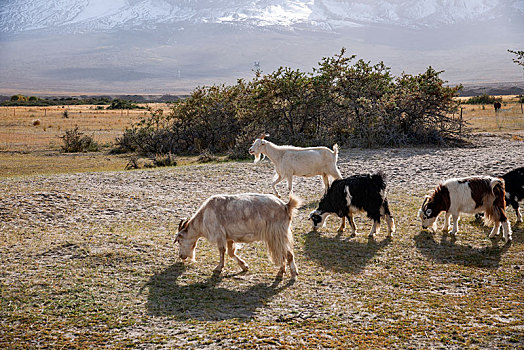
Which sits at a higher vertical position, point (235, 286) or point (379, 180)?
point (379, 180)

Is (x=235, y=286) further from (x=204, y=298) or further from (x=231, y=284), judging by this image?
(x=204, y=298)

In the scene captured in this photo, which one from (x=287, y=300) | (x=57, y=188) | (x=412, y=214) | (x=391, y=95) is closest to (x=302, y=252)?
(x=287, y=300)

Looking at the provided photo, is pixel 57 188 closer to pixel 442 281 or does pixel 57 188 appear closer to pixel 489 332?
pixel 442 281

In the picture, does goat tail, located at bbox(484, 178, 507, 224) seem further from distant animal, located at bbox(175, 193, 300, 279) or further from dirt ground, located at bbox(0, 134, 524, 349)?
distant animal, located at bbox(175, 193, 300, 279)

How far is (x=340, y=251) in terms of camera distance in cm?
940

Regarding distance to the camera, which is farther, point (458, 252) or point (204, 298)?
point (458, 252)

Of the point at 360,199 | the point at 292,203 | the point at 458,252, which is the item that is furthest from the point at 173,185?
the point at 458,252

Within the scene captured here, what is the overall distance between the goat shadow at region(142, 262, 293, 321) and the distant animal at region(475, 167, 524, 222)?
5.64 m

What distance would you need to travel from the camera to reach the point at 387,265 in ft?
28.2

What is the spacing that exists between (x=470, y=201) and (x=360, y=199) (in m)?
2.05

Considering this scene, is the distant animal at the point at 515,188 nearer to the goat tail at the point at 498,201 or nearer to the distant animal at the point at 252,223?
the goat tail at the point at 498,201

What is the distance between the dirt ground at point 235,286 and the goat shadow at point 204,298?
27 mm

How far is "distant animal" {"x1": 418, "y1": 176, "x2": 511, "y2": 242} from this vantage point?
9578 mm

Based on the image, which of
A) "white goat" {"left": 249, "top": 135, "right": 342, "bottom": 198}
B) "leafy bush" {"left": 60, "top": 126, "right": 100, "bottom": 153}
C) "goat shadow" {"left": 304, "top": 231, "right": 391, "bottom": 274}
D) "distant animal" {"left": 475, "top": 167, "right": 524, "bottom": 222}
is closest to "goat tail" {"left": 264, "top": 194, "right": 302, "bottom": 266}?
"goat shadow" {"left": 304, "top": 231, "right": 391, "bottom": 274}
